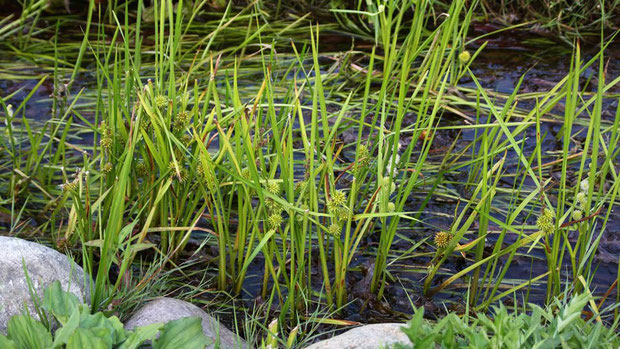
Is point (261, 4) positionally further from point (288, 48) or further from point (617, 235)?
Answer: point (617, 235)

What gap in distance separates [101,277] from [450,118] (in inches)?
72.9

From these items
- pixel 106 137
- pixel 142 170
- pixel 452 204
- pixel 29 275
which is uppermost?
pixel 106 137

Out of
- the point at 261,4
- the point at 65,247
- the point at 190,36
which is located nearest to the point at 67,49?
the point at 190,36

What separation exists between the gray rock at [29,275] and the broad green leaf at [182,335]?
28cm

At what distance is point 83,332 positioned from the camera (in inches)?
56.0

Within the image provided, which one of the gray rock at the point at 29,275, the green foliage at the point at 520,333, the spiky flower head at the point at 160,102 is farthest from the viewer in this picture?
the spiky flower head at the point at 160,102

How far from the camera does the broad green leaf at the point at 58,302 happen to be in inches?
63.1

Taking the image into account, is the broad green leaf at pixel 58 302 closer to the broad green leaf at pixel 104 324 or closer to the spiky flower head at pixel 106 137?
the broad green leaf at pixel 104 324

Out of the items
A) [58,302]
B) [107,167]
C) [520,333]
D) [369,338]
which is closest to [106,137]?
[107,167]

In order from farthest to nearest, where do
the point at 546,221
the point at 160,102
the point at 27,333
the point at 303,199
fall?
the point at 303,199, the point at 160,102, the point at 546,221, the point at 27,333

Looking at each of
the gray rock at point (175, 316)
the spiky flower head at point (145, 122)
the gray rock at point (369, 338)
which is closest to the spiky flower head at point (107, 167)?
the spiky flower head at point (145, 122)

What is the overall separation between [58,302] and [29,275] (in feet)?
0.67

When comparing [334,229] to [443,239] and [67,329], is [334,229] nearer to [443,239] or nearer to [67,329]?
[443,239]

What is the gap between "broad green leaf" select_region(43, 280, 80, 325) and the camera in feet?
5.26
